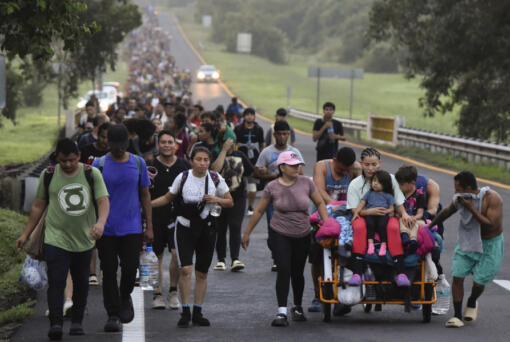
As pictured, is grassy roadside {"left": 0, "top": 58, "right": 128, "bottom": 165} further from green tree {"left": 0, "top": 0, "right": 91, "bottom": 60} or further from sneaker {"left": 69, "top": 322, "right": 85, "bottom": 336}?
sneaker {"left": 69, "top": 322, "right": 85, "bottom": 336}

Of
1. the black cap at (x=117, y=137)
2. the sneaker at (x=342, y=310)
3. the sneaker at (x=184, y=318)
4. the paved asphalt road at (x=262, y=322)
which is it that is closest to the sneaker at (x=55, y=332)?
the paved asphalt road at (x=262, y=322)

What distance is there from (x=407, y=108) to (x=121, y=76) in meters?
31.0

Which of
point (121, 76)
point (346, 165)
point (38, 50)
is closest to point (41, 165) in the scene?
point (38, 50)

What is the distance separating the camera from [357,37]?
12594cm

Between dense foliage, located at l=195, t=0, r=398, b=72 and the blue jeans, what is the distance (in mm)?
106779

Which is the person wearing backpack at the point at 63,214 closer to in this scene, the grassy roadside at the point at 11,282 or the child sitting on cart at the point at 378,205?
the grassy roadside at the point at 11,282

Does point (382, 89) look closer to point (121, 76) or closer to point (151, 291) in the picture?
point (121, 76)

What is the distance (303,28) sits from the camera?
15012 centimetres

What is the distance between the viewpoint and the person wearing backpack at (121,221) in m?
8.70

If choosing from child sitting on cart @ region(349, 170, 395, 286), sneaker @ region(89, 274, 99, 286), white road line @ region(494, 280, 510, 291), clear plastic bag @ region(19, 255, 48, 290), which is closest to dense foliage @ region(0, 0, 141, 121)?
clear plastic bag @ region(19, 255, 48, 290)

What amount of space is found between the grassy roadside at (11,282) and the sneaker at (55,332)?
0.45m

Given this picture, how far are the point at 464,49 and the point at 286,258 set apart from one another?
2419 cm

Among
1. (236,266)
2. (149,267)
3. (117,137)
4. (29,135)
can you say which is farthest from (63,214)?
(29,135)

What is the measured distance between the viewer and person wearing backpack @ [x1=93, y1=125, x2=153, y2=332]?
28.6 ft
